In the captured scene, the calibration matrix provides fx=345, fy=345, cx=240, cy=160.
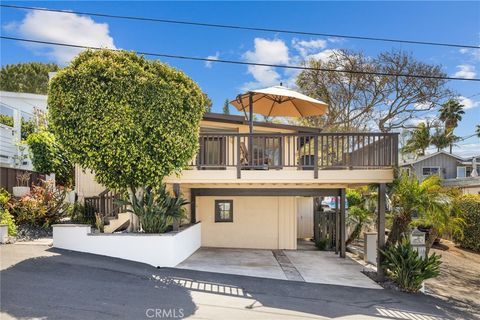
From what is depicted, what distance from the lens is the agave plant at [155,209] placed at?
8391mm

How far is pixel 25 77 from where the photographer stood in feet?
99.8

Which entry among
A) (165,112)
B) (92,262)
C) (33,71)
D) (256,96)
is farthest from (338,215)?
(33,71)

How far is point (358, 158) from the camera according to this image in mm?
8984

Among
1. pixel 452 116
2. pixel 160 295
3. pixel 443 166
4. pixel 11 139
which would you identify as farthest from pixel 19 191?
pixel 452 116

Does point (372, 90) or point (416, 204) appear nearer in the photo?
point (416, 204)

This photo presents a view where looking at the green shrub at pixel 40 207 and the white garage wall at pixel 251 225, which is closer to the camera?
the green shrub at pixel 40 207

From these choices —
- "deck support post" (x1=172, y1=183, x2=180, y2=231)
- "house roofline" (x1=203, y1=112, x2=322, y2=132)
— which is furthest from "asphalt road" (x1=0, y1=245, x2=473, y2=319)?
"house roofline" (x1=203, y1=112, x2=322, y2=132)

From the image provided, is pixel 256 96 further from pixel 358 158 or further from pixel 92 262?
pixel 92 262

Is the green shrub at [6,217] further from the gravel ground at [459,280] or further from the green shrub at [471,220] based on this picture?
the green shrub at [471,220]

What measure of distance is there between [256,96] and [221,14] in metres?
3.67

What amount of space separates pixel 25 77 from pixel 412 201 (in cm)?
3298

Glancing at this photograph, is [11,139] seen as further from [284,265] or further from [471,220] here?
[471,220]

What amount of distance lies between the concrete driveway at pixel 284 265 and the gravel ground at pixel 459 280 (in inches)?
75.6

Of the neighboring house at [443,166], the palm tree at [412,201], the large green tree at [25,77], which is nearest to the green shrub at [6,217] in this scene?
the palm tree at [412,201]
